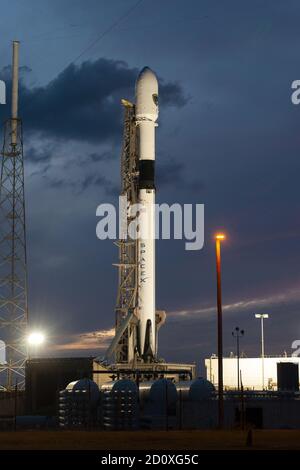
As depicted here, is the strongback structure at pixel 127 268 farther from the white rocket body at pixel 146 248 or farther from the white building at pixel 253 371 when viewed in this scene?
the white building at pixel 253 371

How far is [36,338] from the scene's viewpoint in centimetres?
9162

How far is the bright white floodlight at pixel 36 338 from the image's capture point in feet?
300

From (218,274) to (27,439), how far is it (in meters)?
14.1

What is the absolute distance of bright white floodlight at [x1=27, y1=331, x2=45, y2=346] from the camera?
3595 inches

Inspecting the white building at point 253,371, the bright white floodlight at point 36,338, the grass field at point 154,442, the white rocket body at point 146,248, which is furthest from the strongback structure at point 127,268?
the grass field at point 154,442

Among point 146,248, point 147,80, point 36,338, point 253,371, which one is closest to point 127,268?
point 146,248

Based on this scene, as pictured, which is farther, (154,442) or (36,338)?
(36,338)

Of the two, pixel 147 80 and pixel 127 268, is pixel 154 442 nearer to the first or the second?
pixel 127 268

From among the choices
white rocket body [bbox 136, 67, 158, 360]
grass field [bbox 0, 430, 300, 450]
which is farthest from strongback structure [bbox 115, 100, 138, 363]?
grass field [bbox 0, 430, 300, 450]

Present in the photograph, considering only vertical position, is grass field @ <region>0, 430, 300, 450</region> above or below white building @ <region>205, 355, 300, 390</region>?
below

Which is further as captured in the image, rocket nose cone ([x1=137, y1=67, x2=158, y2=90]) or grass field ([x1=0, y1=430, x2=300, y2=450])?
rocket nose cone ([x1=137, y1=67, x2=158, y2=90])

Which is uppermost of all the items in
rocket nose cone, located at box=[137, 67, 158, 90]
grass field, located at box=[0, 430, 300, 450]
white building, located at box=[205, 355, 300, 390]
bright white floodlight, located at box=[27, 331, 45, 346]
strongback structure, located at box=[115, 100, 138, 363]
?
rocket nose cone, located at box=[137, 67, 158, 90]

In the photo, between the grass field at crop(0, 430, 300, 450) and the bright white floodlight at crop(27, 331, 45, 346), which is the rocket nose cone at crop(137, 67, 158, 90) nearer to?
the bright white floodlight at crop(27, 331, 45, 346)
